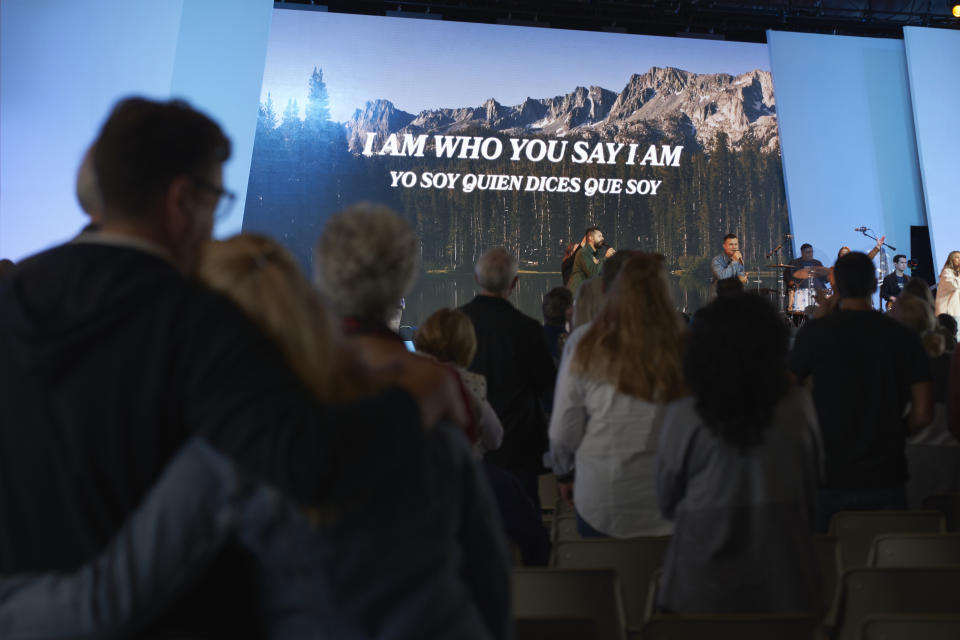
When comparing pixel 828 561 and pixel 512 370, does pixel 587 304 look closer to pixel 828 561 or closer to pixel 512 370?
pixel 512 370

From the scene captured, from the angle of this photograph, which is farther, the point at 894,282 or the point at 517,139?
the point at 517,139

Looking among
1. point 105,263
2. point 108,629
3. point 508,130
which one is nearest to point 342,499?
point 108,629

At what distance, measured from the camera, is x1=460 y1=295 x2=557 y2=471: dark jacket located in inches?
121

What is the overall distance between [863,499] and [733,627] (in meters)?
1.38

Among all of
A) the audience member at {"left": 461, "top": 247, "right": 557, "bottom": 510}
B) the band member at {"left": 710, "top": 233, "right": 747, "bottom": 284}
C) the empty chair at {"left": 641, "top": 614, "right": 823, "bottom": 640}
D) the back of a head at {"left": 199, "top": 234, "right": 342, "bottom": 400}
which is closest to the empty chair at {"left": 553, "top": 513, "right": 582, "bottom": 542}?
the audience member at {"left": 461, "top": 247, "right": 557, "bottom": 510}

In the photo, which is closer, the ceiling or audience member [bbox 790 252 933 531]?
audience member [bbox 790 252 933 531]

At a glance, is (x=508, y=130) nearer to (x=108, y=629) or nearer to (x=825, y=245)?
(x=825, y=245)

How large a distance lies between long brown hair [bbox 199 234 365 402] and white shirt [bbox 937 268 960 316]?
9.28 m

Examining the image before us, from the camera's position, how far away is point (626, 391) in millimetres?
2174

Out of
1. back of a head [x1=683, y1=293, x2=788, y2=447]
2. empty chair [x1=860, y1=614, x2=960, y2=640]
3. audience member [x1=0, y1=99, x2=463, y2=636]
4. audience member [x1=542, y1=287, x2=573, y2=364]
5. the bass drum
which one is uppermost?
the bass drum

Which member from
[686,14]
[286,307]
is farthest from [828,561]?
[686,14]

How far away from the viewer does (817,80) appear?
11672mm

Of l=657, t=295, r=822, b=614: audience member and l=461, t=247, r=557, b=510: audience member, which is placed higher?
l=461, t=247, r=557, b=510: audience member

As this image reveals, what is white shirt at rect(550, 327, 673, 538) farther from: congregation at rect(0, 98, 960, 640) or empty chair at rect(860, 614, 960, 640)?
congregation at rect(0, 98, 960, 640)
